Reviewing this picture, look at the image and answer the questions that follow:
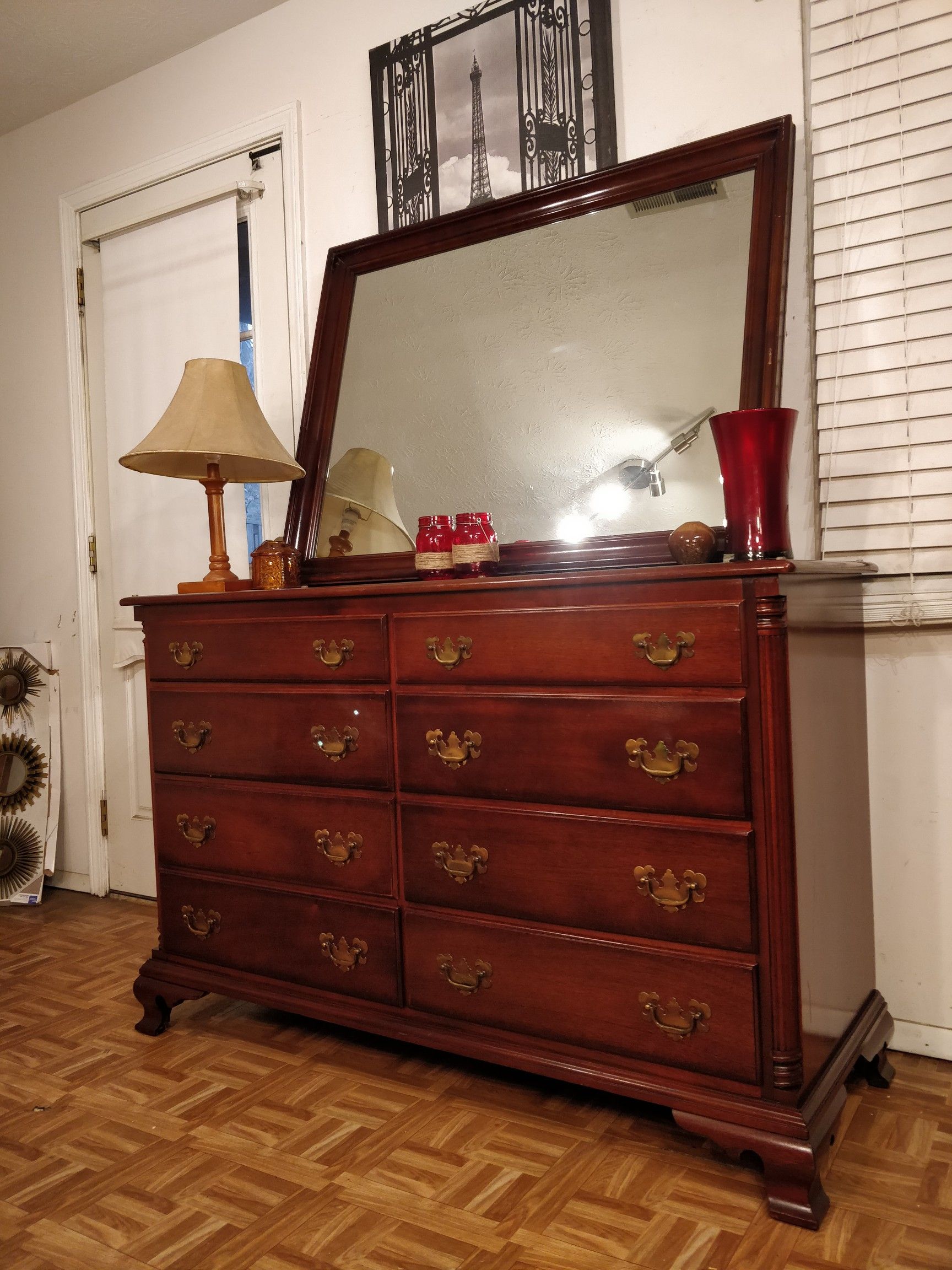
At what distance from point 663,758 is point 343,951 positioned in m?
0.86

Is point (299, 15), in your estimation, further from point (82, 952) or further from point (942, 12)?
point (82, 952)

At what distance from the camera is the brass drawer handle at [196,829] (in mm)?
2268

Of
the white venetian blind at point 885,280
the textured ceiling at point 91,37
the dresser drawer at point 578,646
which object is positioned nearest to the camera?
the dresser drawer at point 578,646

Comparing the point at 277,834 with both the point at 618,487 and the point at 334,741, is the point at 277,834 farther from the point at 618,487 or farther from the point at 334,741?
the point at 618,487

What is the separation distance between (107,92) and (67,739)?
2.30m

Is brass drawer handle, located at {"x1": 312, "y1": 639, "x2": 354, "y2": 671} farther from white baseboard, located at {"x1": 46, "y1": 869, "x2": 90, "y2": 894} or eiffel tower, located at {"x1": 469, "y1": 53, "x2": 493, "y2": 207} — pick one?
white baseboard, located at {"x1": 46, "y1": 869, "x2": 90, "y2": 894}

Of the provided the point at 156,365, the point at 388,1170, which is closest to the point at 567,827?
the point at 388,1170

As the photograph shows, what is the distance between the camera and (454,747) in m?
1.86

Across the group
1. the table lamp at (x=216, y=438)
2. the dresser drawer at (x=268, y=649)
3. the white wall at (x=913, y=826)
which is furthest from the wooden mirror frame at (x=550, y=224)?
the white wall at (x=913, y=826)

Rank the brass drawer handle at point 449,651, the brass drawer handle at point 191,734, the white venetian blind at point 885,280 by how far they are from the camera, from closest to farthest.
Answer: the brass drawer handle at point 449,651 → the white venetian blind at point 885,280 → the brass drawer handle at point 191,734

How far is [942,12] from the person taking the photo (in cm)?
191

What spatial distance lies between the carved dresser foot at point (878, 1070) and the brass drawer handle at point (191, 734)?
60.0 inches

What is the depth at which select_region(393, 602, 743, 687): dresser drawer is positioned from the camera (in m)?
1.56

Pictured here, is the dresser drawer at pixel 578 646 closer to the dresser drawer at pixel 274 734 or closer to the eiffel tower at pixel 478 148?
the dresser drawer at pixel 274 734
